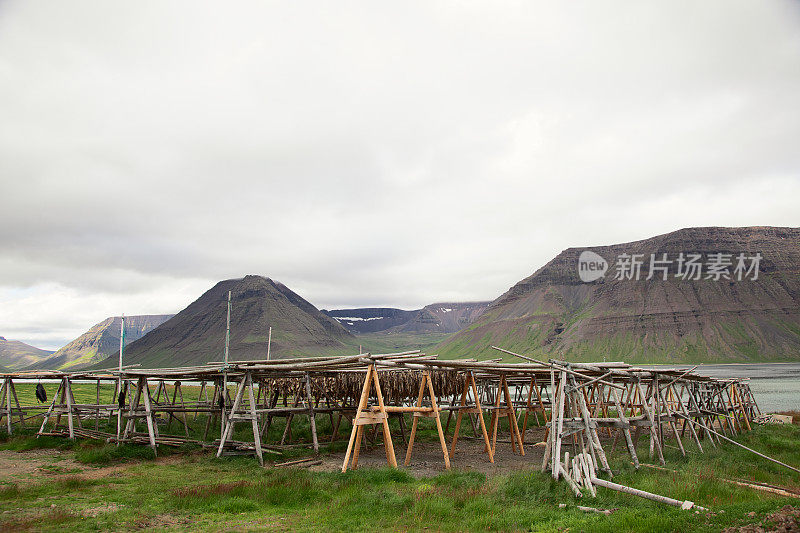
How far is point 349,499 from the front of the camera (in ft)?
37.9

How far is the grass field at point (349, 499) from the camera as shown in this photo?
965cm

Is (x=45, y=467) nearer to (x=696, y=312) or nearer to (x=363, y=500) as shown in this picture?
(x=363, y=500)

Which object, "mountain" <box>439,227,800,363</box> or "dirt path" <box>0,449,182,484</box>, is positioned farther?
"mountain" <box>439,227,800,363</box>

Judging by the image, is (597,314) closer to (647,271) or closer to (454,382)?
(647,271)

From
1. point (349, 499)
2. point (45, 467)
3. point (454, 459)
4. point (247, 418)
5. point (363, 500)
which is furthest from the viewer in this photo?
point (454, 459)

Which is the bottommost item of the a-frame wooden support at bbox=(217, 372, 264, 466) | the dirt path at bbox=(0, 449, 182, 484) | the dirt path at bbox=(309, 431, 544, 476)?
the dirt path at bbox=(309, 431, 544, 476)

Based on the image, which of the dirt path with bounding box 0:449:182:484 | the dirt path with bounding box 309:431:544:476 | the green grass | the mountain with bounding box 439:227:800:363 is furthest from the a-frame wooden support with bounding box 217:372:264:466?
the mountain with bounding box 439:227:800:363

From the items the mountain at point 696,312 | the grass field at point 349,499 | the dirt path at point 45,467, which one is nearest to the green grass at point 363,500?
the grass field at point 349,499

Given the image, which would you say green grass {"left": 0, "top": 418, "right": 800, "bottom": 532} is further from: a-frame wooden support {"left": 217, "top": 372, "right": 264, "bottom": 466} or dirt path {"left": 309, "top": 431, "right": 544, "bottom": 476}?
dirt path {"left": 309, "top": 431, "right": 544, "bottom": 476}

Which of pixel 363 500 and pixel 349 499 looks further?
pixel 349 499

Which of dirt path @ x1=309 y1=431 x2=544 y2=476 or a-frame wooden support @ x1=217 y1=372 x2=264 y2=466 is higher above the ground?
a-frame wooden support @ x1=217 y1=372 x2=264 y2=466

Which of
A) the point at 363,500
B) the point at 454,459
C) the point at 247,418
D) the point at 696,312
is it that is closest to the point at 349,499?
the point at 363,500

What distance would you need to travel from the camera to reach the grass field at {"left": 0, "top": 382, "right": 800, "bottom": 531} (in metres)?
9.65

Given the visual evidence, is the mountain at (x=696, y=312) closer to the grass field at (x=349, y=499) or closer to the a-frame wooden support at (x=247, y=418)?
the a-frame wooden support at (x=247, y=418)
